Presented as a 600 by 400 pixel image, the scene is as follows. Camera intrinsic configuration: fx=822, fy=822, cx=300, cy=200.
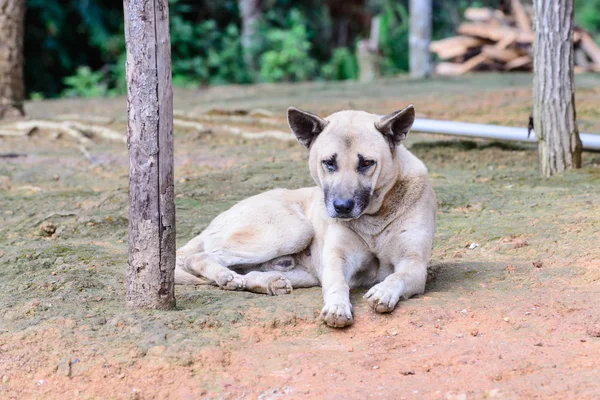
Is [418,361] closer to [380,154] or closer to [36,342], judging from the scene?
[380,154]

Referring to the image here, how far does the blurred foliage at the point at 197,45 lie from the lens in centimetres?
1877

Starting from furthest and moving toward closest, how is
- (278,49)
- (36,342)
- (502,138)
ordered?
(278,49)
(502,138)
(36,342)

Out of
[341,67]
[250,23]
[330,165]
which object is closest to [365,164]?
[330,165]

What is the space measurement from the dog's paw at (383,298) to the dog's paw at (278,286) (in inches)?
28.5

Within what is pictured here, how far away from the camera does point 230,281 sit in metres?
5.22

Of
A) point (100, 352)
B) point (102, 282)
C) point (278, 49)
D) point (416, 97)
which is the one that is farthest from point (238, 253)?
point (278, 49)

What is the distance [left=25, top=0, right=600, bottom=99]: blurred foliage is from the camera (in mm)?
18766

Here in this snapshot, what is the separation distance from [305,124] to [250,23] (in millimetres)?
15131

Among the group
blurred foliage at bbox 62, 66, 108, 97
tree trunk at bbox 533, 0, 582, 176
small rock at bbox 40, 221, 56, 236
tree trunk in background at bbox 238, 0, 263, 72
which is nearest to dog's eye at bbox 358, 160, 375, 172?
small rock at bbox 40, 221, 56, 236

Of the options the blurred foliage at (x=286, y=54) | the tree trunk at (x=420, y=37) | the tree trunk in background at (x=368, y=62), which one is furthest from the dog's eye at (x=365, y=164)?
the blurred foliage at (x=286, y=54)

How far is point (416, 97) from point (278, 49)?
7.32 metres

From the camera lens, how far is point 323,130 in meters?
5.17

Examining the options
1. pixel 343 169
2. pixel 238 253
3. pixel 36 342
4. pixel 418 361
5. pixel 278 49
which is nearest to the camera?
pixel 418 361

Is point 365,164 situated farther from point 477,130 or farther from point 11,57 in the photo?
point 11,57
